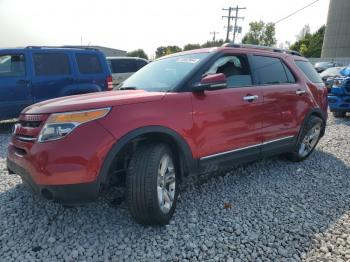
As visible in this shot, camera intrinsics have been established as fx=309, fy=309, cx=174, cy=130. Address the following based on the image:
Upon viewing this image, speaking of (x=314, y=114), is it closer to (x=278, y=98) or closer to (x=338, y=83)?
(x=278, y=98)

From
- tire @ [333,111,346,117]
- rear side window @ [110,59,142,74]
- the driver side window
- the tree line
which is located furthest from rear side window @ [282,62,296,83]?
the tree line

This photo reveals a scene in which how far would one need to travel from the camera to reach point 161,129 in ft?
9.50

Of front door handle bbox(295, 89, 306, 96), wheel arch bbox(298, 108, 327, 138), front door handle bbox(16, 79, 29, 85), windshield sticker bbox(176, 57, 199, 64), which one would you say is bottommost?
wheel arch bbox(298, 108, 327, 138)

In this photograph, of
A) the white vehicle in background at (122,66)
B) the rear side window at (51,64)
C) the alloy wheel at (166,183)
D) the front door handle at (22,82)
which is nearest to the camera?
the alloy wheel at (166,183)

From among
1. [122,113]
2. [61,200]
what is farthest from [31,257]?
[122,113]

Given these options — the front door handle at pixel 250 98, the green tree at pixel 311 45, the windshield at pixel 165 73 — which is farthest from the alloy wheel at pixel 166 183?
the green tree at pixel 311 45

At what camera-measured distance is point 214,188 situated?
12.8 ft

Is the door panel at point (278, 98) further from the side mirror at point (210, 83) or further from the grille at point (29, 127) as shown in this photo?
the grille at point (29, 127)

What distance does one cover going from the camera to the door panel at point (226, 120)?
10.7 ft

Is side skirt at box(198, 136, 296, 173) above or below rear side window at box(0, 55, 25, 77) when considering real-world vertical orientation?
below

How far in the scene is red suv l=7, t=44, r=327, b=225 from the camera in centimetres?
256

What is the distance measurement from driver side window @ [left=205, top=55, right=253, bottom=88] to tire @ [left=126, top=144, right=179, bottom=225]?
49.0 inches

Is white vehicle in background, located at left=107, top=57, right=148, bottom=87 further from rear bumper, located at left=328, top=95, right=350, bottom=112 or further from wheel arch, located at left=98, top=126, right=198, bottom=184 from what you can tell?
wheel arch, located at left=98, top=126, right=198, bottom=184

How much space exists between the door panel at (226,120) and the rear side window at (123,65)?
854 centimetres
